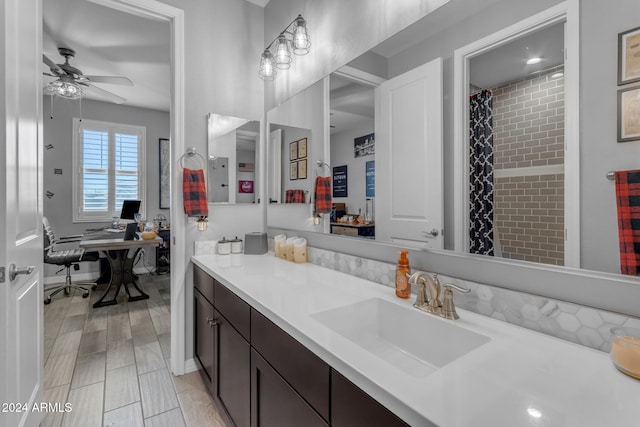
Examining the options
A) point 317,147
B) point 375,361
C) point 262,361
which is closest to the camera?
point 375,361

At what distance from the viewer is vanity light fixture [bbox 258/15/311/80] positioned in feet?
6.07

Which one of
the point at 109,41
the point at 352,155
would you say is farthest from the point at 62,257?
Result: the point at 352,155

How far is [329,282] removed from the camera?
1.43m

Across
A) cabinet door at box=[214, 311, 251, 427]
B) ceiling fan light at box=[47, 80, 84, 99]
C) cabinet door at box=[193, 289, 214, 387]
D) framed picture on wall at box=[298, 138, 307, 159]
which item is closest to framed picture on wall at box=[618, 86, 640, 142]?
cabinet door at box=[214, 311, 251, 427]

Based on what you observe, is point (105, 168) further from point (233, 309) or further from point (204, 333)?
point (233, 309)

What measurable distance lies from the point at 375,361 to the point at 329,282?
0.73 metres

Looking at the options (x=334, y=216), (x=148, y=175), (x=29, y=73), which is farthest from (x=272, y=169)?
(x=148, y=175)

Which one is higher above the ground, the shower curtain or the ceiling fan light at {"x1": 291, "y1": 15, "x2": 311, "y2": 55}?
the ceiling fan light at {"x1": 291, "y1": 15, "x2": 311, "y2": 55}

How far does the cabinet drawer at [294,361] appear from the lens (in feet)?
2.58

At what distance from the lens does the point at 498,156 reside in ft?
3.22

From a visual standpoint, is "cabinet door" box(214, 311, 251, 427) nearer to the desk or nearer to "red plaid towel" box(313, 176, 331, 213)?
"red plaid towel" box(313, 176, 331, 213)

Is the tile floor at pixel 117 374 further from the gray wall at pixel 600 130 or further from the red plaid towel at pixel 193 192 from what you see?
the gray wall at pixel 600 130

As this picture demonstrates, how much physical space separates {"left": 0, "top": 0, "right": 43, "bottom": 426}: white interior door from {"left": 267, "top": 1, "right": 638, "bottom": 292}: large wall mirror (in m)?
1.54

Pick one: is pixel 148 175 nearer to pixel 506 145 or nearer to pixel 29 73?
pixel 29 73
